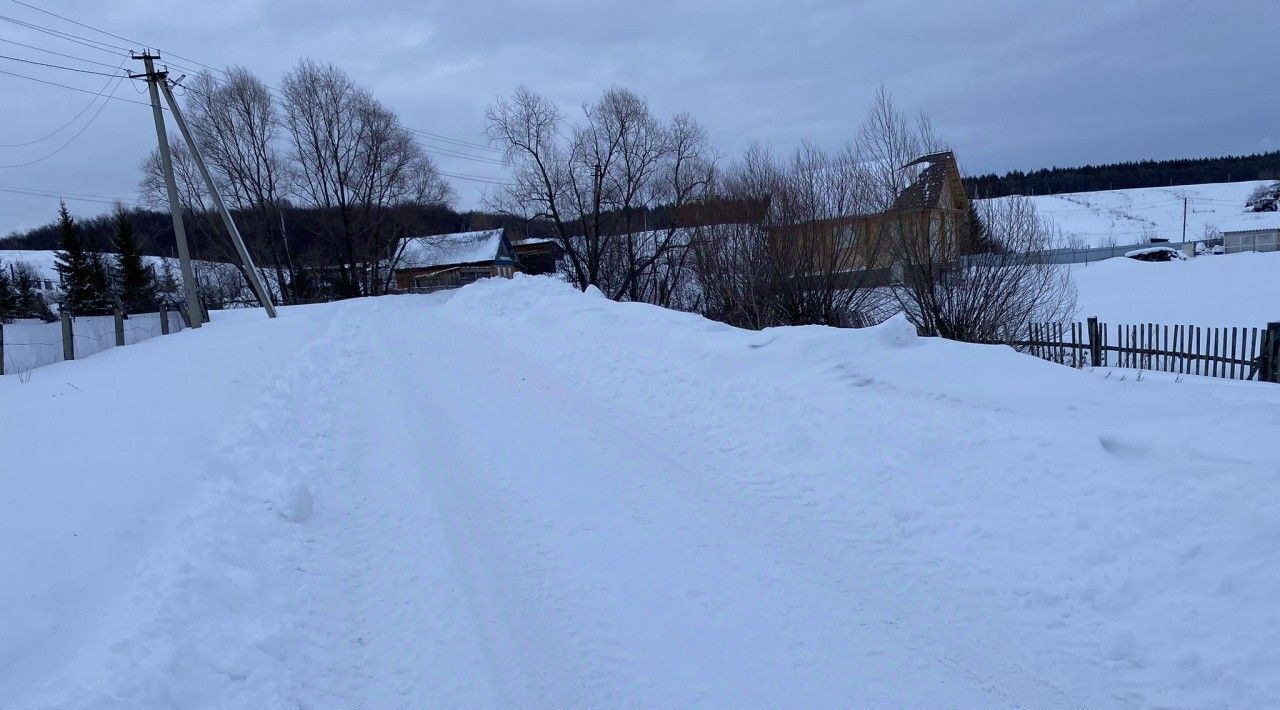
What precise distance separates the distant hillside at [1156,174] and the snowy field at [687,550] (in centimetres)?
14491

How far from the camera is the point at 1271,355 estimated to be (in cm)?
1416

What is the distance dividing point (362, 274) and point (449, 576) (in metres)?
57.2

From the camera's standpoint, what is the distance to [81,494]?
603 cm

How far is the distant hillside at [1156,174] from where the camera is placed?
13725cm

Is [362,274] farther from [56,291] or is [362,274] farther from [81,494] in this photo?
[81,494]

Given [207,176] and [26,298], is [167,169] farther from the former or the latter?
[26,298]

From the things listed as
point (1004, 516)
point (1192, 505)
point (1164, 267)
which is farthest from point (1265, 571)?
point (1164, 267)

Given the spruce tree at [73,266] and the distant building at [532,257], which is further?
the distant building at [532,257]

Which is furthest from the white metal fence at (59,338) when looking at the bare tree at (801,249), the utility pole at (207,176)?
the bare tree at (801,249)

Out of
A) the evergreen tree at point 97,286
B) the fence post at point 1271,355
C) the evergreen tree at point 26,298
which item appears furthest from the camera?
the evergreen tree at point 97,286

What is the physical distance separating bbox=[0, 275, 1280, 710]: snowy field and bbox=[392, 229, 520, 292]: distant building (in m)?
61.4

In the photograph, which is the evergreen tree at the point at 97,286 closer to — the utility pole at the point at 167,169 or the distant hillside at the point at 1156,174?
the utility pole at the point at 167,169

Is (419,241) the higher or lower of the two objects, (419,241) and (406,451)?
the higher

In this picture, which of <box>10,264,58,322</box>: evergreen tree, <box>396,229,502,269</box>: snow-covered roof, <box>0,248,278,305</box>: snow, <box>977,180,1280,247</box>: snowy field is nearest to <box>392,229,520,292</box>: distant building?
<box>396,229,502,269</box>: snow-covered roof
